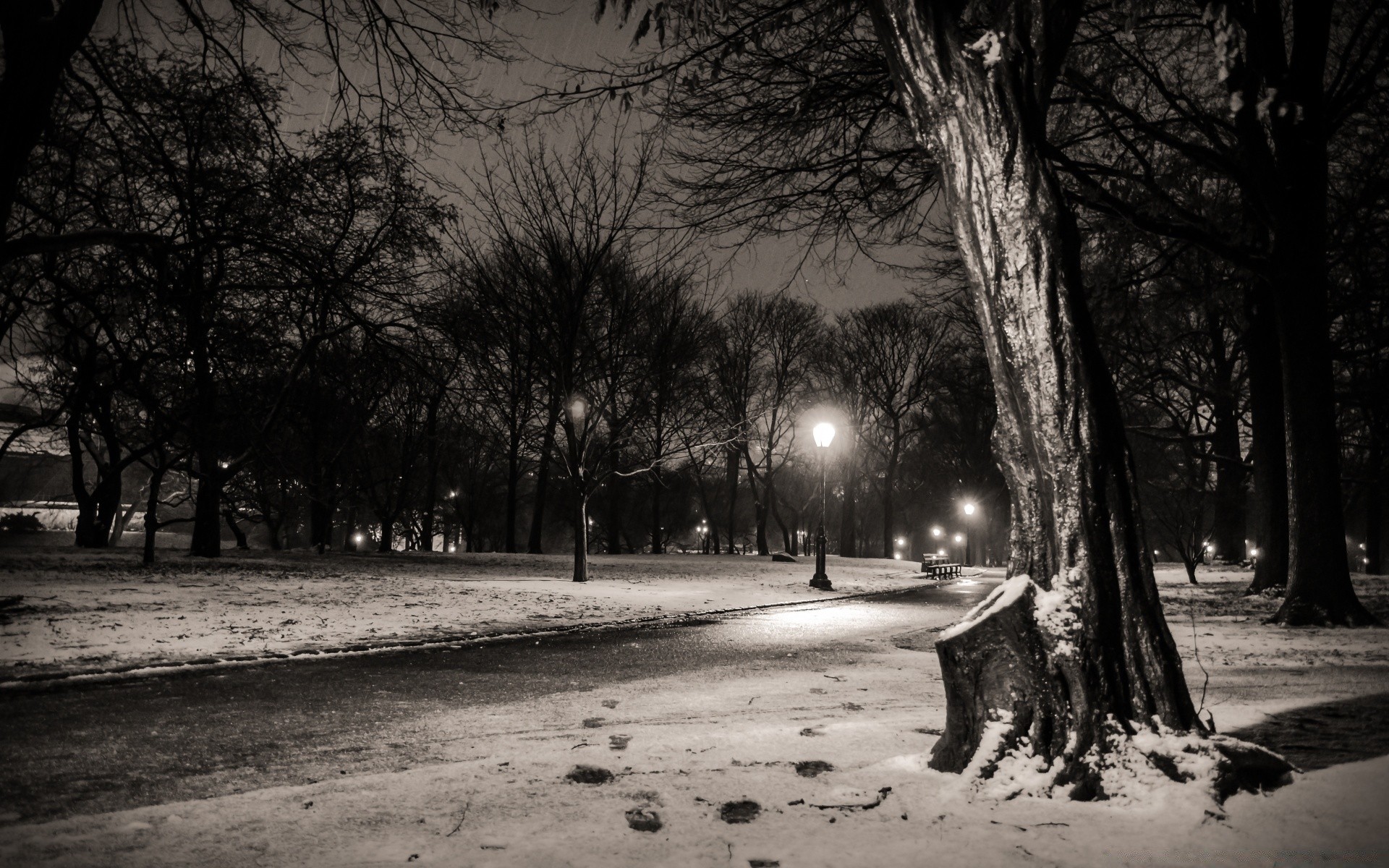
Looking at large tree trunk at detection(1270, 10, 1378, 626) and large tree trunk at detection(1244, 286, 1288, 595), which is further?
large tree trunk at detection(1244, 286, 1288, 595)

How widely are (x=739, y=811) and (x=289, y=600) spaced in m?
10.6

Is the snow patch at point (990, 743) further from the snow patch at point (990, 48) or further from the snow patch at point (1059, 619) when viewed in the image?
the snow patch at point (990, 48)

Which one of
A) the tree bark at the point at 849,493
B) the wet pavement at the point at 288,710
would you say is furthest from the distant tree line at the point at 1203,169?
the tree bark at the point at 849,493

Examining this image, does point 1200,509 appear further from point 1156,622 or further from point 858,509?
point 858,509

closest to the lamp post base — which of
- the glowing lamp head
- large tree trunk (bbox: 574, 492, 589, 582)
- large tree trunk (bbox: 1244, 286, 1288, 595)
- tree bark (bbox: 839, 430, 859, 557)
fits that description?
the glowing lamp head

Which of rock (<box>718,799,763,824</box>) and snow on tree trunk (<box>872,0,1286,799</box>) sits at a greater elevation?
snow on tree trunk (<box>872,0,1286,799</box>)

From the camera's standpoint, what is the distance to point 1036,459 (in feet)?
10.7

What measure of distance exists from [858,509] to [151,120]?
59.4 meters

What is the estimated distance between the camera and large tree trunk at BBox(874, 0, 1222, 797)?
2.94m

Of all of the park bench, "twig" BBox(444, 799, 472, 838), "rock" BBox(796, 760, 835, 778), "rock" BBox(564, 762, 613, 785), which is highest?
"rock" BBox(796, 760, 835, 778)

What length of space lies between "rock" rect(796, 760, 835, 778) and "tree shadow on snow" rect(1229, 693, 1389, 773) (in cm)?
195

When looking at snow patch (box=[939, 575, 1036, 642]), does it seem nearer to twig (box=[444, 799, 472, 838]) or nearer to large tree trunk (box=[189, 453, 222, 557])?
twig (box=[444, 799, 472, 838])

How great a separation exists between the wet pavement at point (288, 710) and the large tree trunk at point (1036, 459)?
2.83m

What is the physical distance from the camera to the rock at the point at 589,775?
317 centimetres
